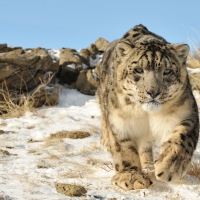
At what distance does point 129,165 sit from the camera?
4242mm

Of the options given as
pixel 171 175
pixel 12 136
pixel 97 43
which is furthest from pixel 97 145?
pixel 97 43

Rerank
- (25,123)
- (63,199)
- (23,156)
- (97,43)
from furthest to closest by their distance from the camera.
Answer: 1. (97,43)
2. (25,123)
3. (23,156)
4. (63,199)

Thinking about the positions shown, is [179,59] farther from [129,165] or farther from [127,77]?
[129,165]

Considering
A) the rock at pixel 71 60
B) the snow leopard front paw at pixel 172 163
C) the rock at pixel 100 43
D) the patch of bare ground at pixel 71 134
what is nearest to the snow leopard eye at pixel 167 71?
the snow leopard front paw at pixel 172 163

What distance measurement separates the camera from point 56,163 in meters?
5.17

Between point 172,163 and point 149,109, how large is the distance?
639mm

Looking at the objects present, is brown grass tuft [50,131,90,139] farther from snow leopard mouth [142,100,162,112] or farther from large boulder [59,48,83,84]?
large boulder [59,48,83,84]

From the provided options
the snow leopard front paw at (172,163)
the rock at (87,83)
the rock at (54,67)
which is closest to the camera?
the snow leopard front paw at (172,163)

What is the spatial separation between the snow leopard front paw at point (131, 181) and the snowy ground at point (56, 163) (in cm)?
7

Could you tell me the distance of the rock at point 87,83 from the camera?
12.9 metres

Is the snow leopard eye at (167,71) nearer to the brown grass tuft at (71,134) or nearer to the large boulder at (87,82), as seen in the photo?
the brown grass tuft at (71,134)

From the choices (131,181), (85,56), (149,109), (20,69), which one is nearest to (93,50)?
(85,56)

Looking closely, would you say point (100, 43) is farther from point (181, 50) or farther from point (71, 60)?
point (181, 50)

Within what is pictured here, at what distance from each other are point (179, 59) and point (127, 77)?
2.09ft
